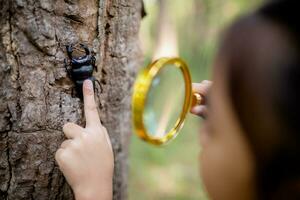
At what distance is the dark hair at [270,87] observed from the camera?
2.68 ft

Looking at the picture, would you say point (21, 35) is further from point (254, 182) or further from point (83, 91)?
point (254, 182)

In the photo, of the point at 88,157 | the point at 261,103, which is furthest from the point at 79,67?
the point at 261,103

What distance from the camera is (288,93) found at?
2.68 feet

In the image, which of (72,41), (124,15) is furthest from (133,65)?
(72,41)

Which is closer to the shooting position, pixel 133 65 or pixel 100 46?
pixel 100 46

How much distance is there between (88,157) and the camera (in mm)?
1126

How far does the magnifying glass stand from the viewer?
3.46ft

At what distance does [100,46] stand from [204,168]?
0.44 meters

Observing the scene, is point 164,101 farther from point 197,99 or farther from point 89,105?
point 89,105

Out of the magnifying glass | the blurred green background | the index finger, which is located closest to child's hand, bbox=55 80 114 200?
the index finger

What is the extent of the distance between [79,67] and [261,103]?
510 mm

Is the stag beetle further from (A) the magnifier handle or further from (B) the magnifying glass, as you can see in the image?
(A) the magnifier handle

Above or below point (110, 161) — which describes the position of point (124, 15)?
above

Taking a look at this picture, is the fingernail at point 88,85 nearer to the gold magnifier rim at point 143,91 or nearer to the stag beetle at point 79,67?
the stag beetle at point 79,67
